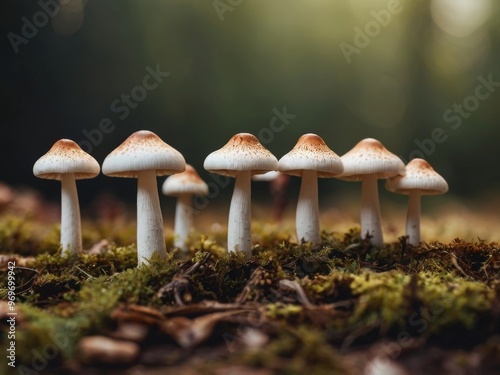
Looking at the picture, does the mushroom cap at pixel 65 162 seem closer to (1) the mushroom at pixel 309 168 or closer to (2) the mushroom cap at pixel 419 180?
(1) the mushroom at pixel 309 168

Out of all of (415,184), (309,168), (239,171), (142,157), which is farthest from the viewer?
(415,184)

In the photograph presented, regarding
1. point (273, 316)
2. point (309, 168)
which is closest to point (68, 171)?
point (309, 168)

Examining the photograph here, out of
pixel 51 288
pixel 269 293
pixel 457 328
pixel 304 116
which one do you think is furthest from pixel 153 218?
pixel 304 116

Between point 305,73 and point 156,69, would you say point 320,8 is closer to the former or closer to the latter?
point 305,73

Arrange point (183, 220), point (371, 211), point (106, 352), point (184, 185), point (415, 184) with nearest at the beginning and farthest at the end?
point (106, 352)
point (415, 184)
point (371, 211)
point (184, 185)
point (183, 220)

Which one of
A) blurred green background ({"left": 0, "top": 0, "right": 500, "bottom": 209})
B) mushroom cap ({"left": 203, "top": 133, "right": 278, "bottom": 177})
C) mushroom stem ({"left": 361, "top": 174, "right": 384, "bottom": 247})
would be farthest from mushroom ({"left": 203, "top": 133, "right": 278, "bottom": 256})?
blurred green background ({"left": 0, "top": 0, "right": 500, "bottom": 209})

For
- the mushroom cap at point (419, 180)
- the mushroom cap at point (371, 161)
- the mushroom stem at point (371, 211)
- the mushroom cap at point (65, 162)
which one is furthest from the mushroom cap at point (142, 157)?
the mushroom cap at point (419, 180)

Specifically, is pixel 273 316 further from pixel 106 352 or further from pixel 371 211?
pixel 371 211
